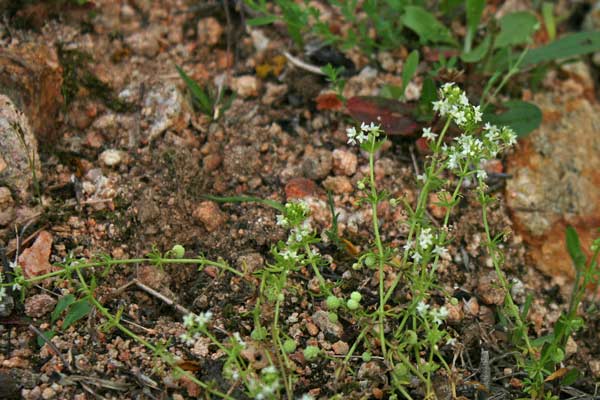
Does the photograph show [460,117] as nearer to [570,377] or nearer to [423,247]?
[423,247]

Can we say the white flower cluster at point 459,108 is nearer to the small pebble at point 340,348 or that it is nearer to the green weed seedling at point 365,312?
the green weed seedling at point 365,312

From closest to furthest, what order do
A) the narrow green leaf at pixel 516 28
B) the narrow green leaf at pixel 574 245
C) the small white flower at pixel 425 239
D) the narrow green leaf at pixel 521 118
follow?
the small white flower at pixel 425 239 → the narrow green leaf at pixel 574 245 → the narrow green leaf at pixel 521 118 → the narrow green leaf at pixel 516 28

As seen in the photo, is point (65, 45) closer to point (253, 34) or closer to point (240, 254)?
point (253, 34)

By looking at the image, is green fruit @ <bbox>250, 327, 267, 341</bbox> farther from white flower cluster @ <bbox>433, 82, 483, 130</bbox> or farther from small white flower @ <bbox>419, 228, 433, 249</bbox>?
white flower cluster @ <bbox>433, 82, 483, 130</bbox>

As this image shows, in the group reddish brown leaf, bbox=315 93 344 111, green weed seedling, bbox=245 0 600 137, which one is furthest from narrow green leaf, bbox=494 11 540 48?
reddish brown leaf, bbox=315 93 344 111

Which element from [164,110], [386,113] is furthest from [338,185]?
[164,110]

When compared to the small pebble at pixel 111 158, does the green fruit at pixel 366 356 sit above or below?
below

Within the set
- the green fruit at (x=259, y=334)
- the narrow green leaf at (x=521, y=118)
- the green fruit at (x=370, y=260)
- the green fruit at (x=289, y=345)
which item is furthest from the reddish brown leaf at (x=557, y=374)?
the narrow green leaf at (x=521, y=118)
